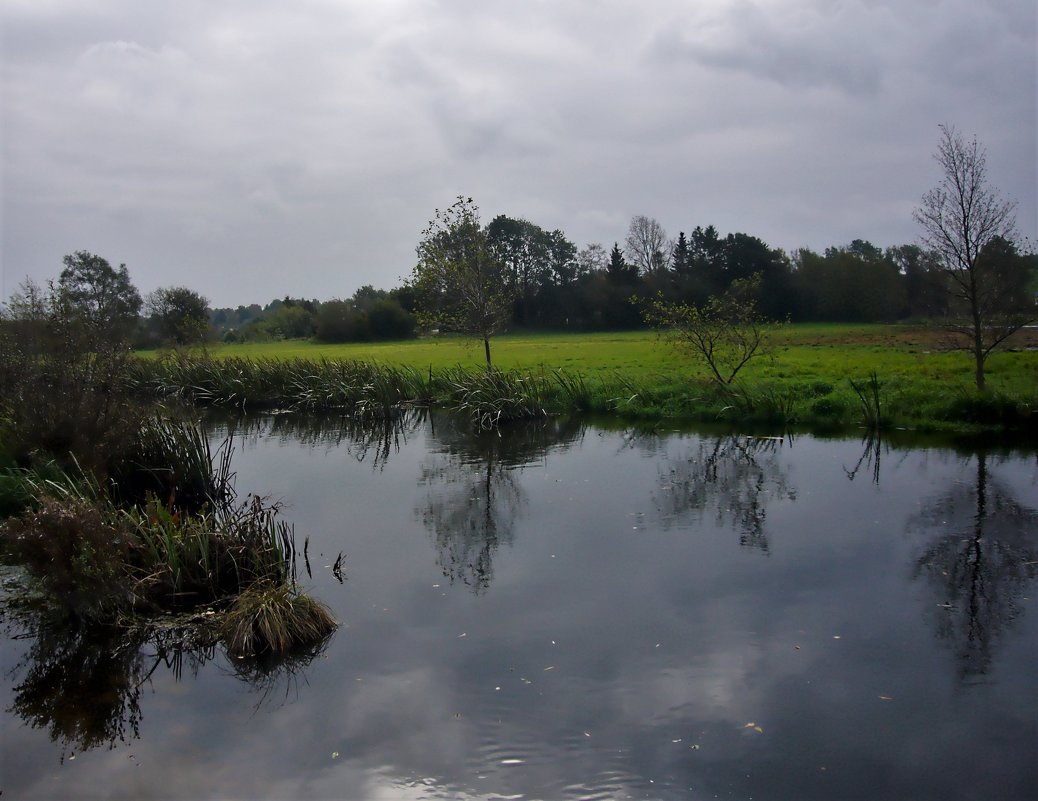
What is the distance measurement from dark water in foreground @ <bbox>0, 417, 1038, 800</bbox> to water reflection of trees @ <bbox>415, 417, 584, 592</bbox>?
10 cm

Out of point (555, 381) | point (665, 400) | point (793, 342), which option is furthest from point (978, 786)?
point (793, 342)

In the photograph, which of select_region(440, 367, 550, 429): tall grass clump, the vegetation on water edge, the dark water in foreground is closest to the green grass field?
select_region(440, 367, 550, 429): tall grass clump

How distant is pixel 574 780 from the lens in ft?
18.4

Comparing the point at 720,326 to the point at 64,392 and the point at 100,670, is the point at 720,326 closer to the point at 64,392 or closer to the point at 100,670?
the point at 64,392

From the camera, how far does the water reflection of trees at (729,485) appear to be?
1175 cm

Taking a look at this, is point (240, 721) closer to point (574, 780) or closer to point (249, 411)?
point (574, 780)

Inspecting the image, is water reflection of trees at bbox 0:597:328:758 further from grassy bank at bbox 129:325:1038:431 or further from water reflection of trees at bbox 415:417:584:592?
grassy bank at bbox 129:325:1038:431

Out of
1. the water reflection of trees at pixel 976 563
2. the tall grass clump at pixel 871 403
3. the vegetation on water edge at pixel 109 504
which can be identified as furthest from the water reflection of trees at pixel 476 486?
the tall grass clump at pixel 871 403

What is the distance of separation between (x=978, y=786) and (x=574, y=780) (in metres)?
2.75

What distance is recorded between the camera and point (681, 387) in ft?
73.3

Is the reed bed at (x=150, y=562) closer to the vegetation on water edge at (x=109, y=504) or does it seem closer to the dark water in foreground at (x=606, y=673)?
the vegetation on water edge at (x=109, y=504)

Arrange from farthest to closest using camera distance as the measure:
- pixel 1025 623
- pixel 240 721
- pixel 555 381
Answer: pixel 555 381
pixel 1025 623
pixel 240 721

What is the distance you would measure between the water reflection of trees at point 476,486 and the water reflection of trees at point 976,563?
5.00 m

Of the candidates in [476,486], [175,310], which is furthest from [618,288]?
[476,486]
